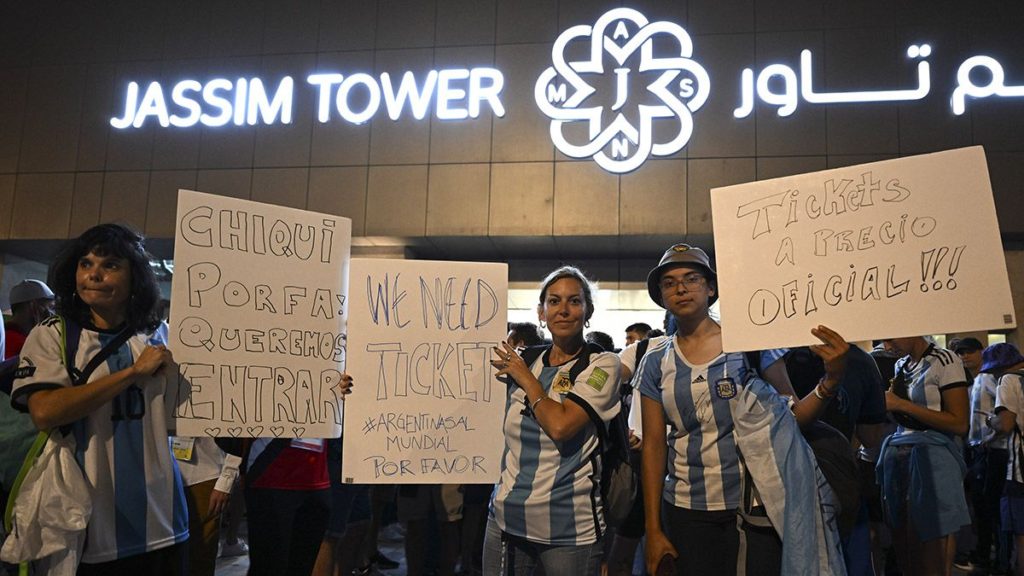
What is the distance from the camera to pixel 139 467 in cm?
250

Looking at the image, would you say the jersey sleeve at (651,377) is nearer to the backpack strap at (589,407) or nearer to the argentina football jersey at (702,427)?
the argentina football jersey at (702,427)

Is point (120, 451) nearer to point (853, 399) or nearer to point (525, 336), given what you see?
point (525, 336)

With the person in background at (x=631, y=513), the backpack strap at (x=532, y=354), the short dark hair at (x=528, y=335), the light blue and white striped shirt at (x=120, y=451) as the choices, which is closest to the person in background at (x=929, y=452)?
the person in background at (x=631, y=513)

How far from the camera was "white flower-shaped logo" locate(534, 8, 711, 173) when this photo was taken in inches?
418

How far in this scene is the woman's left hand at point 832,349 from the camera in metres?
2.38

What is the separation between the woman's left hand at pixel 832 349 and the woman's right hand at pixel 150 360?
239cm

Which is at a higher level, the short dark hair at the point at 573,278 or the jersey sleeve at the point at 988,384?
the short dark hair at the point at 573,278

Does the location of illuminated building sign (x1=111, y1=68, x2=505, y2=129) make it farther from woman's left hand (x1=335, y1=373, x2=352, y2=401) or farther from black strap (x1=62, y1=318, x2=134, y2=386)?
black strap (x1=62, y1=318, x2=134, y2=386)

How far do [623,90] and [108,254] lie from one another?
9.23m

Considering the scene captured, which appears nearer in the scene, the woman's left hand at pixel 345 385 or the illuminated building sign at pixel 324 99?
the woman's left hand at pixel 345 385

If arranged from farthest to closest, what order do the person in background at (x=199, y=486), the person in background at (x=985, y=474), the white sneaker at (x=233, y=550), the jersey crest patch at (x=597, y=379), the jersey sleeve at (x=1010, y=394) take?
1. the white sneaker at (x=233, y=550)
2. the person in background at (x=985, y=474)
3. the jersey sleeve at (x=1010, y=394)
4. the person in background at (x=199, y=486)
5. the jersey crest patch at (x=597, y=379)

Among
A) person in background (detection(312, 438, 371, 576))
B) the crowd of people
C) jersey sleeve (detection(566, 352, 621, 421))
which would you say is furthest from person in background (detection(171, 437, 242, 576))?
jersey sleeve (detection(566, 352, 621, 421))

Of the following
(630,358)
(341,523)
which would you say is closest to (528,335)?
(630,358)

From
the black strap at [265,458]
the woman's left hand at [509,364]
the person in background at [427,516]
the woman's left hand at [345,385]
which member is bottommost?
the person in background at [427,516]
